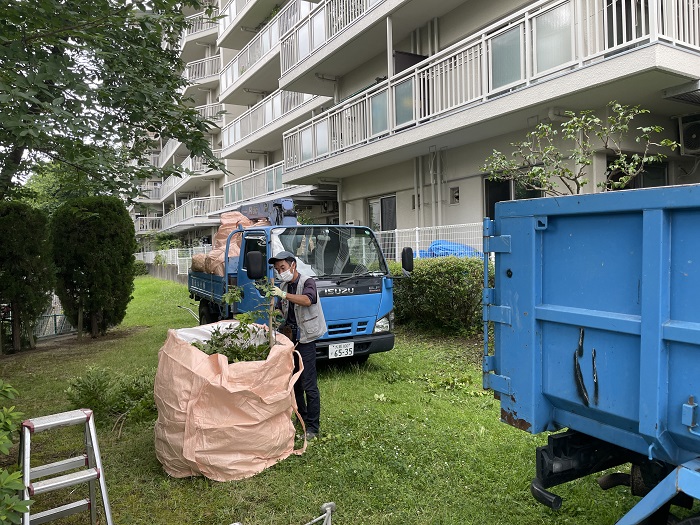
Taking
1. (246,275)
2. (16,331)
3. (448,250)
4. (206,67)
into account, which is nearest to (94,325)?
(16,331)

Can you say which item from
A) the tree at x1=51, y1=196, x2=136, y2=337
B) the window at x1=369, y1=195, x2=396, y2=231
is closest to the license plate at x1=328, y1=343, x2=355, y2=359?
the tree at x1=51, y1=196, x2=136, y2=337

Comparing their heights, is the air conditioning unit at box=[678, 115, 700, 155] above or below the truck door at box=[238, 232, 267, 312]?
above

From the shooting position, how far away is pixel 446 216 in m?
10.9

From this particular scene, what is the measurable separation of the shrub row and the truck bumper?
1741 mm

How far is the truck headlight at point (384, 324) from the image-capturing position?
6314mm

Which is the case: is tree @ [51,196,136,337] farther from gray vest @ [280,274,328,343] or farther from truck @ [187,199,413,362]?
gray vest @ [280,274,328,343]

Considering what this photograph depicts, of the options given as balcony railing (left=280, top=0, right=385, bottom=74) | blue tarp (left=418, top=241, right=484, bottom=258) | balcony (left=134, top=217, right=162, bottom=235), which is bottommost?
blue tarp (left=418, top=241, right=484, bottom=258)

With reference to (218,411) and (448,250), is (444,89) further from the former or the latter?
(218,411)

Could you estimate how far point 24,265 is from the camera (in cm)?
862

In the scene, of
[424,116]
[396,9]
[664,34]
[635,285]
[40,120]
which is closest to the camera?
[635,285]

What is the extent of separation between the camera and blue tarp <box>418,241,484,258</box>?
8391 millimetres

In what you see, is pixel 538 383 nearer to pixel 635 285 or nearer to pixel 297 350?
pixel 635 285

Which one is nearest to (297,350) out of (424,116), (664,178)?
(424,116)

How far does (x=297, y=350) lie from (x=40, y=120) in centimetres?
270
